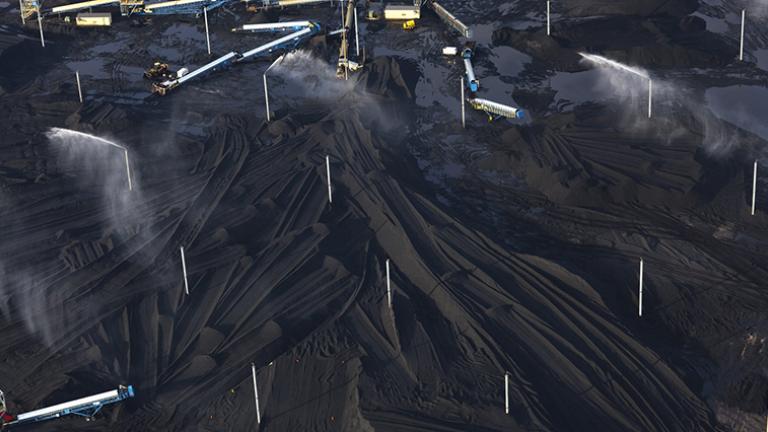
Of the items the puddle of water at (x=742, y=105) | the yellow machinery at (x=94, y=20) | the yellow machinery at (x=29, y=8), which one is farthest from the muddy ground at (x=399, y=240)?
the yellow machinery at (x=29, y=8)

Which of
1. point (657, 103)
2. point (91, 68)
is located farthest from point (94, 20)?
point (657, 103)

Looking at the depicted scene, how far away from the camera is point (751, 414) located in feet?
85.9

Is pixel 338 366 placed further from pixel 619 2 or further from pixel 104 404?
pixel 619 2

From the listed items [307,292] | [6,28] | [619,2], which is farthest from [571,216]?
[6,28]

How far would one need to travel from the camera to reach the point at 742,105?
44719 millimetres

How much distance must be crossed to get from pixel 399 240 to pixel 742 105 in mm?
19917

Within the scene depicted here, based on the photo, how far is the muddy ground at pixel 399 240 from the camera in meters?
27.0

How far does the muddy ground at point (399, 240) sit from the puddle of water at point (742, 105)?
0.44ft

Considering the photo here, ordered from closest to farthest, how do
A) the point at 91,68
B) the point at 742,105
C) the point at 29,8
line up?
the point at 742,105 < the point at 91,68 < the point at 29,8

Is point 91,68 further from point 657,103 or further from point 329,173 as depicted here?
point 657,103

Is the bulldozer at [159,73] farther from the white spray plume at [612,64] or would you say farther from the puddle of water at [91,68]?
the white spray plume at [612,64]

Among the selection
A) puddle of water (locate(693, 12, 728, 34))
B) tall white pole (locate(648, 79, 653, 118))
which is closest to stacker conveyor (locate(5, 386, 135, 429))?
tall white pole (locate(648, 79, 653, 118))

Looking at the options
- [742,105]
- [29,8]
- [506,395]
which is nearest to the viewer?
[506,395]

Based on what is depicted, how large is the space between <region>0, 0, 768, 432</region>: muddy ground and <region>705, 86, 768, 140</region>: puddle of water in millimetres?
133
